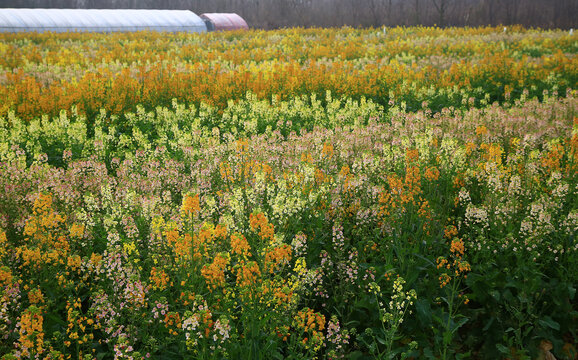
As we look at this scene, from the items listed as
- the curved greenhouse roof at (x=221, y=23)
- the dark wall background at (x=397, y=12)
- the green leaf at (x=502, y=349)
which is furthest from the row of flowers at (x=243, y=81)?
the dark wall background at (x=397, y=12)

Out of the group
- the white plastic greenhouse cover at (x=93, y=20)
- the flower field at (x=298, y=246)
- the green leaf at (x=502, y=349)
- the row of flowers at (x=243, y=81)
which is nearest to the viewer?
the flower field at (x=298, y=246)

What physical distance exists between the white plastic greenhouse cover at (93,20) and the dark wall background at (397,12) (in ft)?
36.4

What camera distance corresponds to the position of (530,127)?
788cm

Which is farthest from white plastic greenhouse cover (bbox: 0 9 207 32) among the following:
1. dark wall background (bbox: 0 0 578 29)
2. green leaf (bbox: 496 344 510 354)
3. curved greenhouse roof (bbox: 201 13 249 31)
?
green leaf (bbox: 496 344 510 354)

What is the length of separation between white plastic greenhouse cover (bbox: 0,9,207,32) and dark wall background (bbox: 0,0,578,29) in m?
11.1

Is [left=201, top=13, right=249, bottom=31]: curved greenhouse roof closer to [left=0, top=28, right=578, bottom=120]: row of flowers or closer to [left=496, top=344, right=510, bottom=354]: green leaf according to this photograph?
[left=0, top=28, right=578, bottom=120]: row of flowers

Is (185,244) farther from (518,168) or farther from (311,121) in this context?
(311,121)

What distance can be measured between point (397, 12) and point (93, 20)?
84.6 ft

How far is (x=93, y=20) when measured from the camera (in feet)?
112

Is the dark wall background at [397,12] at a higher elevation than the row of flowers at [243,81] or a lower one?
higher

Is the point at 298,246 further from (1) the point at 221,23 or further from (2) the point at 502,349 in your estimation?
(1) the point at 221,23

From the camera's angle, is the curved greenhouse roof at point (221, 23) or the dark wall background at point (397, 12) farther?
the curved greenhouse roof at point (221, 23)

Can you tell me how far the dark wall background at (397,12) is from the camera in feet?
123

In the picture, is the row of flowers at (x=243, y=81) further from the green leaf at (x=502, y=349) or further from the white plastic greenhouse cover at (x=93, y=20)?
the white plastic greenhouse cover at (x=93, y=20)
